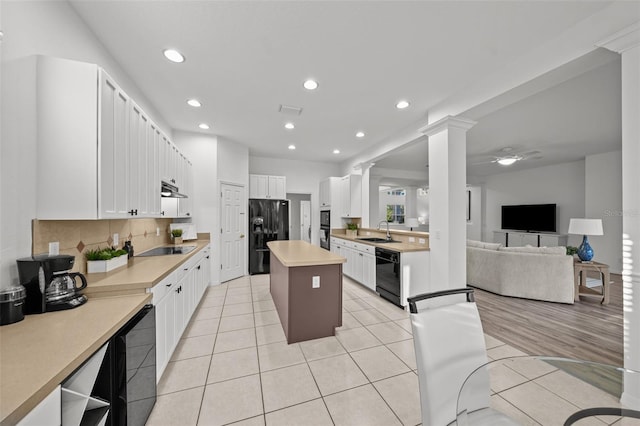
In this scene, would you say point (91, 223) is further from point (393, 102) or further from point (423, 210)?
point (423, 210)

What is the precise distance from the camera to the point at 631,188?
5.07 feet

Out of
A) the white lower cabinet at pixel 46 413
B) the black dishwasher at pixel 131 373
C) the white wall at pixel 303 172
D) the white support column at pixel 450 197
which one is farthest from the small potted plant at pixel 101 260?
the white wall at pixel 303 172

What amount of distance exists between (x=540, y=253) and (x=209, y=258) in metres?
5.56

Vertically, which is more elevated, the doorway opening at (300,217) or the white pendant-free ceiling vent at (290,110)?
the white pendant-free ceiling vent at (290,110)

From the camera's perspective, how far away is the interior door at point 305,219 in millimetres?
6457

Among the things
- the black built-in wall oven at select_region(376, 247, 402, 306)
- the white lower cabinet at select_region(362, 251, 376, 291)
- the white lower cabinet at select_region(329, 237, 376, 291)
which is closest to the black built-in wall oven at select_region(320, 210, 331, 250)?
the white lower cabinet at select_region(329, 237, 376, 291)

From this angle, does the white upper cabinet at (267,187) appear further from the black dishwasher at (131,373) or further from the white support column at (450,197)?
the black dishwasher at (131,373)

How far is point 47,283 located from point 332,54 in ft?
8.67

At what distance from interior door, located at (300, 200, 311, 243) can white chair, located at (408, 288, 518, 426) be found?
536 cm

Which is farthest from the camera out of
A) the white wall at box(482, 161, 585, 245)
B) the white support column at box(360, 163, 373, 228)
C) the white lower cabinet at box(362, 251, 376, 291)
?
the white wall at box(482, 161, 585, 245)

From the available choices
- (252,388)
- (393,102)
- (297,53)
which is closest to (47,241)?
(252,388)

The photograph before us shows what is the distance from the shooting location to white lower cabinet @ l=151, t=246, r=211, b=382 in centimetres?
180

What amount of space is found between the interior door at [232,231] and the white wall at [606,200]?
807 cm

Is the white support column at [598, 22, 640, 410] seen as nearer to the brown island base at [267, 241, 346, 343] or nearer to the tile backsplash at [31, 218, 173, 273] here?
the brown island base at [267, 241, 346, 343]
